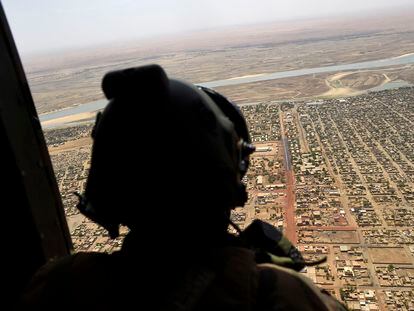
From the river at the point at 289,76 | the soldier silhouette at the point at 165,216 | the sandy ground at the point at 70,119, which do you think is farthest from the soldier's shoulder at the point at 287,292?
the river at the point at 289,76

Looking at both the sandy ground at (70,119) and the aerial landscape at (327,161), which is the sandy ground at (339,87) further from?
the sandy ground at (70,119)

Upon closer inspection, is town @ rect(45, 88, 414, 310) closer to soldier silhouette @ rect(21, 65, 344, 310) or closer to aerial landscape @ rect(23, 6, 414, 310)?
aerial landscape @ rect(23, 6, 414, 310)

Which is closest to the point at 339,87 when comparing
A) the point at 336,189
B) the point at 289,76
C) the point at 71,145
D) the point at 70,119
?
the point at 289,76

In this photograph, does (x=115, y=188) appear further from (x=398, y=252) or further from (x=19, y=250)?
(x=398, y=252)

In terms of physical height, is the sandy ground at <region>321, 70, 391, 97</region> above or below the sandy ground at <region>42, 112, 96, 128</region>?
below

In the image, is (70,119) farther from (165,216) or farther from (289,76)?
(165,216)

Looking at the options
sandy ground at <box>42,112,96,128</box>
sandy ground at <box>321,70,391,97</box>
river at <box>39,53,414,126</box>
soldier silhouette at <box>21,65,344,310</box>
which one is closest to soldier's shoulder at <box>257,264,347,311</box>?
soldier silhouette at <box>21,65,344,310</box>
